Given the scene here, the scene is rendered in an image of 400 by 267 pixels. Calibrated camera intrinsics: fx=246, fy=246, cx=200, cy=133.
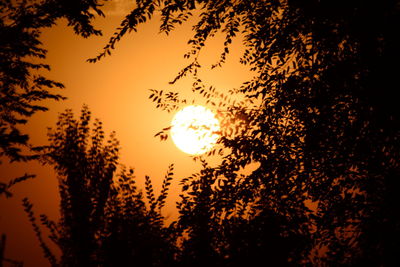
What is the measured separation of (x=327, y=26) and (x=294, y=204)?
231 cm

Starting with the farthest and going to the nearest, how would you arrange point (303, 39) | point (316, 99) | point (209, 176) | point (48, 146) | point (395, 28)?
point (48, 146)
point (303, 39)
point (209, 176)
point (316, 99)
point (395, 28)

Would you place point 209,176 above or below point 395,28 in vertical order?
below

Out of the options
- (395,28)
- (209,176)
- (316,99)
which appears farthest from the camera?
(209,176)

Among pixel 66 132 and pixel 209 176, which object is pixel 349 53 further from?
pixel 66 132

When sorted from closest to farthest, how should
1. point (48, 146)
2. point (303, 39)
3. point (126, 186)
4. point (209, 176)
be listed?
point (209, 176) → point (303, 39) → point (126, 186) → point (48, 146)

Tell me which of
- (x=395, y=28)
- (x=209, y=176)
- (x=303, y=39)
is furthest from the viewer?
(x=303, y=39)

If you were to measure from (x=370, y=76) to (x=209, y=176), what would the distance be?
2.20 m

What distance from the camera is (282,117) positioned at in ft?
10.9

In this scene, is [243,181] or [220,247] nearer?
[243,181]

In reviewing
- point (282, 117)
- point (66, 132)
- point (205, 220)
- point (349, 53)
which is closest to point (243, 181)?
point (205, 220)

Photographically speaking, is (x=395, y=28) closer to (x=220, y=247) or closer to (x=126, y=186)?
(x=220, y=247)

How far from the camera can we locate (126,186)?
5.75 metres

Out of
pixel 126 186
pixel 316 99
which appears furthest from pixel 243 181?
pixel 126 186

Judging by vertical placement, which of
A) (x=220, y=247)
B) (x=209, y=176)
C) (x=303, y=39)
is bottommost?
(x=220, y=247)
